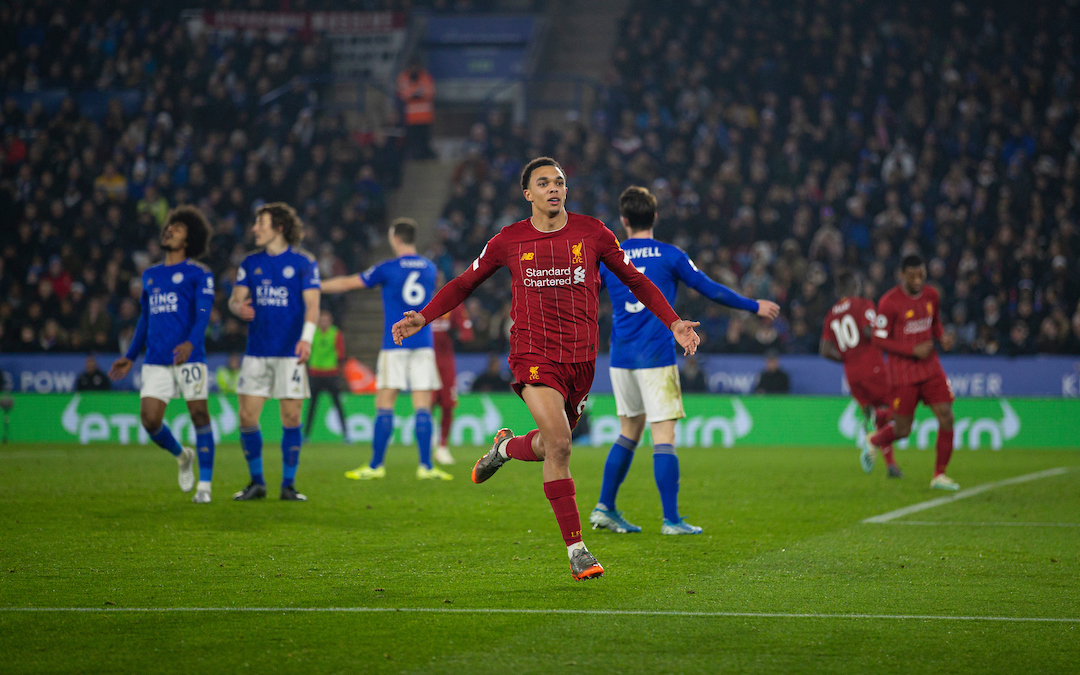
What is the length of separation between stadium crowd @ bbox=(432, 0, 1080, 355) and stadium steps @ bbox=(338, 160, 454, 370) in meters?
1.49

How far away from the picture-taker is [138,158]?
25719 mm

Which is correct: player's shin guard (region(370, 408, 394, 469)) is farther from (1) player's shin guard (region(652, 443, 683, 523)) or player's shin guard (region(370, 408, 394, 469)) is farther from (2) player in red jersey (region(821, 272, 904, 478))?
(2) player in red jersey (region(821, 272, 904, 478))

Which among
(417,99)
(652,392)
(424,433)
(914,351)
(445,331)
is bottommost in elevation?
(424,433)

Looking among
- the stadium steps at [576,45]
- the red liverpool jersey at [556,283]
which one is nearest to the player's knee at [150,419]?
the red liverpool jersey at [556,283]

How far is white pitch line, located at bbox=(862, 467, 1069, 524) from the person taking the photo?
9.14m

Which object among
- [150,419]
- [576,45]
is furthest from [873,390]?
[576,45]

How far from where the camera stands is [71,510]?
929cm

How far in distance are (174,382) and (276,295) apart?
1069 mm

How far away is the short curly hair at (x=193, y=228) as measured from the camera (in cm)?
984

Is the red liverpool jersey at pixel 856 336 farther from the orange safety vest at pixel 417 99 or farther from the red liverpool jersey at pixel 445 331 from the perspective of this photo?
the orange safety vest at pixel 417 99

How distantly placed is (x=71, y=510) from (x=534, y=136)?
2028 centimetres

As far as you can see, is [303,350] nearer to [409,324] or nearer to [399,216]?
[409,324]

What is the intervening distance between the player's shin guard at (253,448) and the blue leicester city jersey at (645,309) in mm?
3404

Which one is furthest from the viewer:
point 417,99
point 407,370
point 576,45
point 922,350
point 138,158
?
point 576,45
